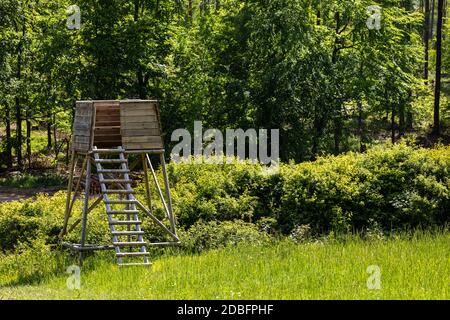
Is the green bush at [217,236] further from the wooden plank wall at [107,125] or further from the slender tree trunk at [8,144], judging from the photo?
the slender tree trunk at [8,144]

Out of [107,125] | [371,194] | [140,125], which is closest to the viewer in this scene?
[140,125]

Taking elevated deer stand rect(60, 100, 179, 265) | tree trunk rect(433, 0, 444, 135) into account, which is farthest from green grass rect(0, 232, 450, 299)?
tree trunk rect(433, 0, 444, 135)

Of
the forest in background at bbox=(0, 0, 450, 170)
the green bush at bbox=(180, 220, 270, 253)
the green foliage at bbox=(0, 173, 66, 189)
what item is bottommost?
the green foliage at bbox=(0, 173, 66, 189)

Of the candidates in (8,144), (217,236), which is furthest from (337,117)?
(8,144)

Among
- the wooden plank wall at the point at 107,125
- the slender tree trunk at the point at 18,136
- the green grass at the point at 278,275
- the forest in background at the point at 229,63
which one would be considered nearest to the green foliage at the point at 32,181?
the forest in background at the point at 229,63

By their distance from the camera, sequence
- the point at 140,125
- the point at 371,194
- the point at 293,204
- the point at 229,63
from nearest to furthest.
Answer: the point at 140,125 < the point at 371,194 < the point at 293,204 < the point at 229,63

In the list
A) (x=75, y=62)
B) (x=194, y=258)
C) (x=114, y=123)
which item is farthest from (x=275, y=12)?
(x=194, y=258)

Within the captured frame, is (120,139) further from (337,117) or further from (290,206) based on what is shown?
(337,117)

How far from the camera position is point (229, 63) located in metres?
36.4

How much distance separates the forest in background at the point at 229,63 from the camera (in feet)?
112

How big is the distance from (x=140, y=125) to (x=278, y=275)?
606 cm

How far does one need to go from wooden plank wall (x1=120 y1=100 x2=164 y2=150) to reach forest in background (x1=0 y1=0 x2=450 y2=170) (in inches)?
583

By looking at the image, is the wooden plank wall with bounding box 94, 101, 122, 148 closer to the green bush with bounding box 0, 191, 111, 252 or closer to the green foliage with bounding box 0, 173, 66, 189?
the green bush with bounding box 0, 191, 111, 252

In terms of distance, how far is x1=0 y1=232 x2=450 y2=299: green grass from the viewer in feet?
45.4
